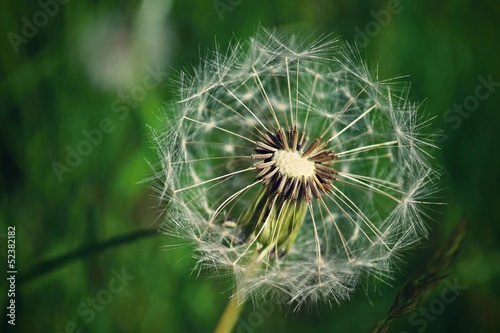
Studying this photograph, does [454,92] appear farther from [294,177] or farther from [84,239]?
[84,239]

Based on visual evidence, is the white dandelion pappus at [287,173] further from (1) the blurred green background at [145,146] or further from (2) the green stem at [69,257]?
(2) the green stem at [69,257]

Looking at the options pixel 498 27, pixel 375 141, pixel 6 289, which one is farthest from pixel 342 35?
pixel 6 289

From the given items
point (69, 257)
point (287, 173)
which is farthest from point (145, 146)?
point (287, 173)

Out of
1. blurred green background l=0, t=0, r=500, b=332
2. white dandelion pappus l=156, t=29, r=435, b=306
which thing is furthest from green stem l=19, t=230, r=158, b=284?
white dandelion pappus l=156, t=29, r=435, b=306

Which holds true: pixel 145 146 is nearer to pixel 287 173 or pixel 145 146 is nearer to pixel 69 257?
pixel 69 257

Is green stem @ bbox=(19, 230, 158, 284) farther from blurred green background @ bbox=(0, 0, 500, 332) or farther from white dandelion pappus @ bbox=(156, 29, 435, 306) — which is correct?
white dandelion pappus @ bbox=(156, 29, 435, 306)

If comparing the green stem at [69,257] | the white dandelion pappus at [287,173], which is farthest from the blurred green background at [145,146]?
the white dandelion pappus at [287,173]
